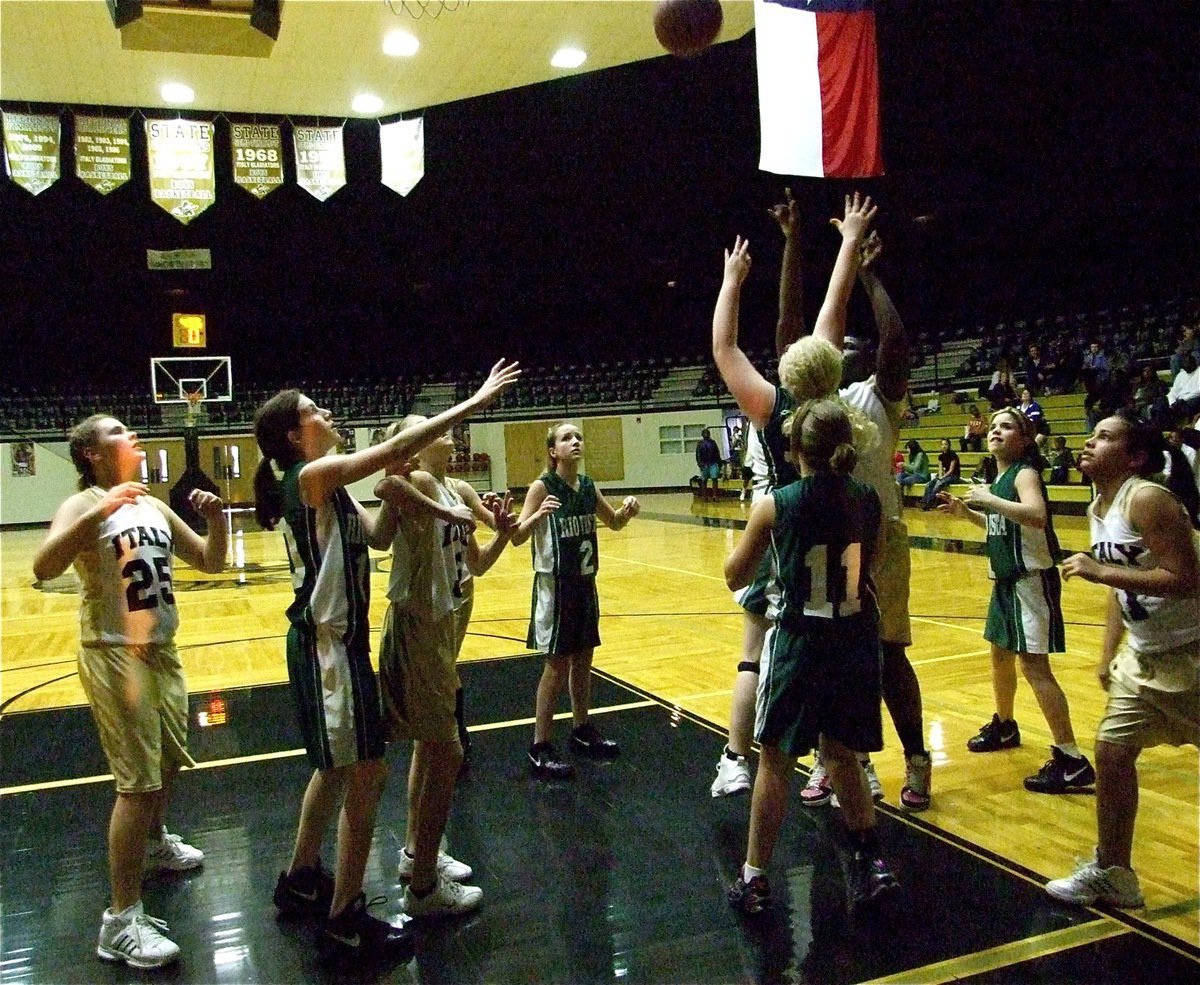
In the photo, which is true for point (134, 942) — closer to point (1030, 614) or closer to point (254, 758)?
point (254, 758)

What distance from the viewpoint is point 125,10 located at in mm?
7793

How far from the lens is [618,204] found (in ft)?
70.2

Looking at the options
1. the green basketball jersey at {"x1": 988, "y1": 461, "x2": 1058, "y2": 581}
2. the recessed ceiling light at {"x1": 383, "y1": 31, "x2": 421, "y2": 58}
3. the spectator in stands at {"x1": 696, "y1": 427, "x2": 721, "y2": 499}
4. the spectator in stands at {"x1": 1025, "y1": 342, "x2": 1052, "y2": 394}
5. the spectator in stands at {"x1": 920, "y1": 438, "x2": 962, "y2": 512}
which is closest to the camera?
the green basketball jersey at {"x1": 988, "y1": 461, "x2": 1058, "y2": 581}

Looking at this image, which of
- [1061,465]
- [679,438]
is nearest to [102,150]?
[1061,465]

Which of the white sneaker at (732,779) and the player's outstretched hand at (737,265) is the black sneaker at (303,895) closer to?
the white sneaker at (732,779)

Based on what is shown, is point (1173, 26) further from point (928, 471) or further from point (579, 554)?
point (579, 554)

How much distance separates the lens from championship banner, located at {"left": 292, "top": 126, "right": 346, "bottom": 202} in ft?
42.6

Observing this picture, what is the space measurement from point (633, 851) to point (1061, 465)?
500 inches

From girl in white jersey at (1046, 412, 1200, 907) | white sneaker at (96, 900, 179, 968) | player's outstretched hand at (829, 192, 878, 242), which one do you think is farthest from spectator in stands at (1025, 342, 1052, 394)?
white sneaker at (96, 900, 179, 968)

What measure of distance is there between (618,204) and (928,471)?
30.6 feet

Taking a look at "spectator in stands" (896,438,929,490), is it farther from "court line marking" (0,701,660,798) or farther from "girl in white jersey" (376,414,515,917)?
"girl in white jersey" (376,414,515,917)

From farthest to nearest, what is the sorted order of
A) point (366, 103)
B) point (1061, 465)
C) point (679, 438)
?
1. point (679, 438)
2. point (366, 103)
3. point (1061, 465)

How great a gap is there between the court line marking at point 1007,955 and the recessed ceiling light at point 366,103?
13982 millimetres

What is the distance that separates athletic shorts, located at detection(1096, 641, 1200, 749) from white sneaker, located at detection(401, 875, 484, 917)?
1.96 metres
